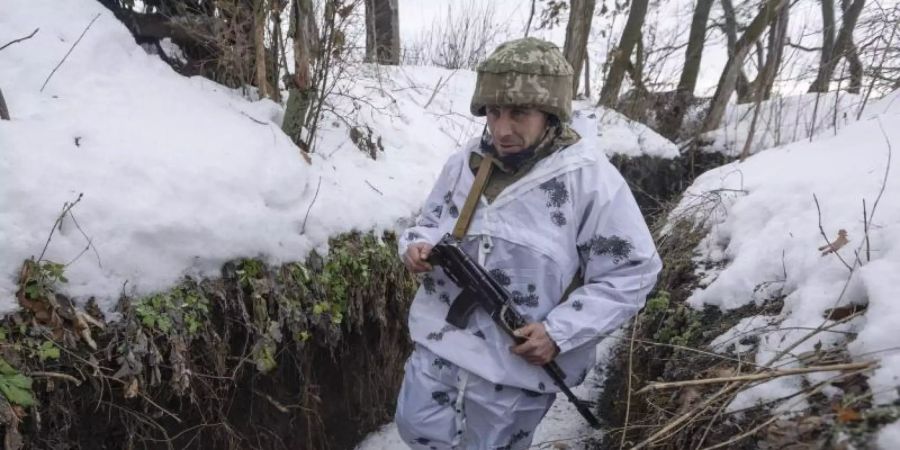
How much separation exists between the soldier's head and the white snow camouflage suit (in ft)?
0.37

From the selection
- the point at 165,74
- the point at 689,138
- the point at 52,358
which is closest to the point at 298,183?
the point at 165,74

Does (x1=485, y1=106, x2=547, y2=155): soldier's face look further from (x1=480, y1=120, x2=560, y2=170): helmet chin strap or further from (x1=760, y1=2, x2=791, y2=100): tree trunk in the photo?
(x1=760, y1=2, x2=791, y2=100): tree trunk

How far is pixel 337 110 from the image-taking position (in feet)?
11.2

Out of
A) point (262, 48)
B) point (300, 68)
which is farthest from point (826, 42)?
point (262, 48)

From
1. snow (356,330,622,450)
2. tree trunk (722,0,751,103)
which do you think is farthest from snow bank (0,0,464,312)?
tree trunk (722,0,751,103)

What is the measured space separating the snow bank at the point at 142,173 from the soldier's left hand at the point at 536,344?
68 cm

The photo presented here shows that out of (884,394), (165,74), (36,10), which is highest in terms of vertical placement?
(36,10)

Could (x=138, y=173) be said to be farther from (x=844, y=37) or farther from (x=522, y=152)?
(x=844, y=37)

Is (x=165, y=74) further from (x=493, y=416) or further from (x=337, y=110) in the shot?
(x=493, y=416)

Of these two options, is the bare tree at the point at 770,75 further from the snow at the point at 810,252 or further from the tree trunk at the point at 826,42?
the snow at the point at 810,252

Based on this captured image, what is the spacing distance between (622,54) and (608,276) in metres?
6.86

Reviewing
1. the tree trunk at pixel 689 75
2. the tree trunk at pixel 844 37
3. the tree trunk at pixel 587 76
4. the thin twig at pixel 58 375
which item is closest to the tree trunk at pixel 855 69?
the tree trunk at pixel 844 37

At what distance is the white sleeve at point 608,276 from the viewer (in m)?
1.44

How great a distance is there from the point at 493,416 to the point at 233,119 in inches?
75.7
